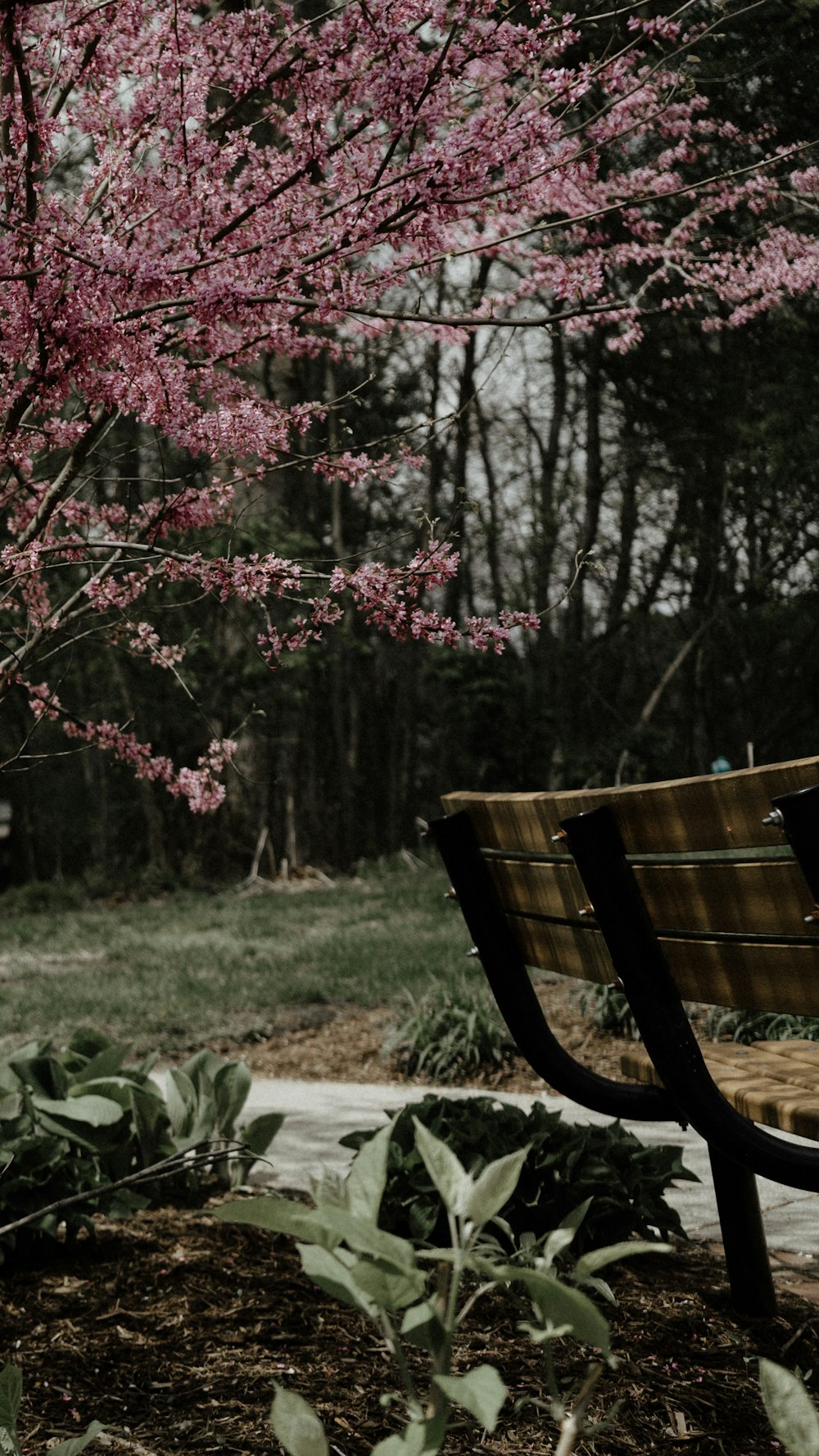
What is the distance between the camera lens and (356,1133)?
114 inches

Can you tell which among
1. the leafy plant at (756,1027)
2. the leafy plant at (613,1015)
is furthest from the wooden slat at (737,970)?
the leafy plant at (613,1015)

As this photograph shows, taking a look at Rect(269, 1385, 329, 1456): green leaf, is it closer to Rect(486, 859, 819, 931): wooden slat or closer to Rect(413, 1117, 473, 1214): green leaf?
Rect(413, 1117, 473, 1214): green leaf

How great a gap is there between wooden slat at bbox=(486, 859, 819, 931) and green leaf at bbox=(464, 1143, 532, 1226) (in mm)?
830

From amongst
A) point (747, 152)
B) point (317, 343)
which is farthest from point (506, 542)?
point (317, 343)

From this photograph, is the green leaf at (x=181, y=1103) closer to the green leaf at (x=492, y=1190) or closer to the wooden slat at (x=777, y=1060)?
the wooden slat at (x=777, y=1060)

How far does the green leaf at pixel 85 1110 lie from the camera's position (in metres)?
2.99

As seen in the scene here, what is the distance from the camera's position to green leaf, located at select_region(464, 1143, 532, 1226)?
3.32 ft

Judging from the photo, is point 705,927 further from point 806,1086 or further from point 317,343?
point 317,343

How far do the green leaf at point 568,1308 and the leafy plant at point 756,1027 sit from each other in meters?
4.56

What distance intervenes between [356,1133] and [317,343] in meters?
2.03

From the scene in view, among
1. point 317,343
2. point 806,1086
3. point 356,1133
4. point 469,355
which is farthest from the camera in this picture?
point 469,355

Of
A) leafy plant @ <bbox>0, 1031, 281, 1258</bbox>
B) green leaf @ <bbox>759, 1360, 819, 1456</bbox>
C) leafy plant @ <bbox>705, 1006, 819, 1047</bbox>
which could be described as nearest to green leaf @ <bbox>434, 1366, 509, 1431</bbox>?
green leaf @ <bbox>759, 1360, 819, 1456</bbox>

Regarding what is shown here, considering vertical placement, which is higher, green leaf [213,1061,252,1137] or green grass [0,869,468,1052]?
green leaf [213,1061,252,1137]

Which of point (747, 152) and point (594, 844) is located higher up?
point (747, 152)
